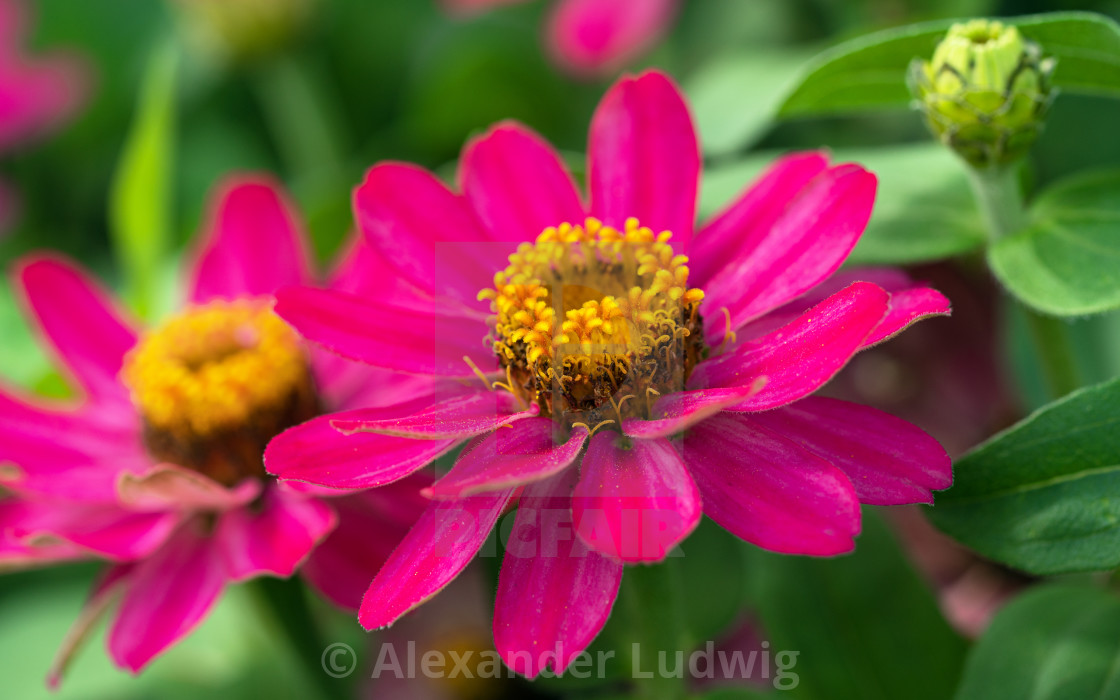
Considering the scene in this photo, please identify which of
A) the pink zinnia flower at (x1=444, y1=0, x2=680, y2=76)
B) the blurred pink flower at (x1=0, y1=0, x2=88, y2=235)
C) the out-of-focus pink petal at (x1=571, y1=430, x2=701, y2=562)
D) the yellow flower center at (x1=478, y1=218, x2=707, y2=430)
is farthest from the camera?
the blurred pink flower at (x1=0, y1=0, x2=88, y2=235)

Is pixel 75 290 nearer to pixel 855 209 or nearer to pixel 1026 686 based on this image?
pixel 855 209

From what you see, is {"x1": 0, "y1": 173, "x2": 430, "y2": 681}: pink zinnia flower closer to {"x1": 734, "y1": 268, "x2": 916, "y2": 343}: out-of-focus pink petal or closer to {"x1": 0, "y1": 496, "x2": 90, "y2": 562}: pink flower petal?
{"x1": 0, "y1": 496, "x2": 90, "y2": 562}: pink flower petal

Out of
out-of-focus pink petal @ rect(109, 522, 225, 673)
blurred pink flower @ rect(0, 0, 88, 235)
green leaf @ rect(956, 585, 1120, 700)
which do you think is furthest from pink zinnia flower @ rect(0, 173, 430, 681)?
blurred pink flower @ rect(0, 0, 88, 235)

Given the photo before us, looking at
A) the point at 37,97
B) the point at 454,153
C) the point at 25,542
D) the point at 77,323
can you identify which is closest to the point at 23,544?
the point at 25,542

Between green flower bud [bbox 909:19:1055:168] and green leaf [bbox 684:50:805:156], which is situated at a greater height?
green flower bud [bbox 909:19:1055:168]

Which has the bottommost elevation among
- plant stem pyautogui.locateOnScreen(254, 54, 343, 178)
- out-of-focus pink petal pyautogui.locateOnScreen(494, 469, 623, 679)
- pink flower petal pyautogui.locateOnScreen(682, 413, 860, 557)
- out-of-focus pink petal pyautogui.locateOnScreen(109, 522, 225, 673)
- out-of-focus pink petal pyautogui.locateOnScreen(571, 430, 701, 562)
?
plant stem pyautogui.locateOnScreen(254, 54, 343, 178)

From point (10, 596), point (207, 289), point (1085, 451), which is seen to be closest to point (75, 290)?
point (207, 289)

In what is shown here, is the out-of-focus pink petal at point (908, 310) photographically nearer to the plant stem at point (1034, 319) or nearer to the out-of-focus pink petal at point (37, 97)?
the plant stem at point (1034, 319)
